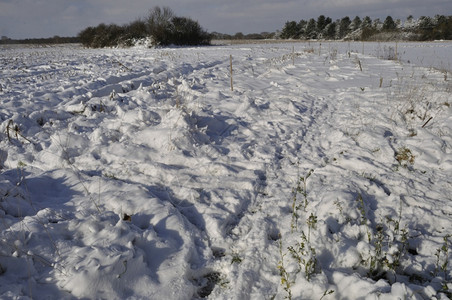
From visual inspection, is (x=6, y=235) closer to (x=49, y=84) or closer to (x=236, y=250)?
(x=236, y=250)

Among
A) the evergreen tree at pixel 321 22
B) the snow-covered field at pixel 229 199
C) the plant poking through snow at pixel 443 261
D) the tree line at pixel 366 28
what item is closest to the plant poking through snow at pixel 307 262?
the snow-covered field at pixel 229 199

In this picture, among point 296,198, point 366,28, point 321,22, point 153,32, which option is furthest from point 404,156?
point 321,22

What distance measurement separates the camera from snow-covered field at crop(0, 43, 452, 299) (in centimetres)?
216

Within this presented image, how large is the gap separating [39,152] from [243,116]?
3648 mm

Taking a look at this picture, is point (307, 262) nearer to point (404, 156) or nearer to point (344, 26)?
point (404, 156)

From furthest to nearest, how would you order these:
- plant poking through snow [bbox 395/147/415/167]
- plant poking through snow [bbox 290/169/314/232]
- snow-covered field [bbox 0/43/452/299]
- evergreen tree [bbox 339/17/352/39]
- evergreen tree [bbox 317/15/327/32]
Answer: evergreen tree [bbox 317/15/327/32] < evergreen tree [bbox 339/17/352/39] < plant poking through snow [bbox 395/147/415/167] < plant poking through snow [bbox 290/169/314/232] < snow-covered field [bbox 0/43/452/299]

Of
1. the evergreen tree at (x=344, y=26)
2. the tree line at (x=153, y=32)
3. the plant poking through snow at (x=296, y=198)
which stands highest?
the evergreen tree at (x=344, y=26)

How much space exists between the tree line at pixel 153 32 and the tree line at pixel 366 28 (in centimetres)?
1997

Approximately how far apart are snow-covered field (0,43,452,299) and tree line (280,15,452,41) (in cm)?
2983

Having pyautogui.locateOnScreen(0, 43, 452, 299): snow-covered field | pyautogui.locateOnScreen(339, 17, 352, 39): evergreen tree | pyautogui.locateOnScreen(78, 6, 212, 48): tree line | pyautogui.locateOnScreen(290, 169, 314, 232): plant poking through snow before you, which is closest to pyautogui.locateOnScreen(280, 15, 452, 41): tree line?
pyautogui.locateOnScreen(339, 17, 352, 39): evergreen tree

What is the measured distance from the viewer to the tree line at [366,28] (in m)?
33.1

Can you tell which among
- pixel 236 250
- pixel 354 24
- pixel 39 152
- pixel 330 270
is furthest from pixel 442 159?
pixel 354 24

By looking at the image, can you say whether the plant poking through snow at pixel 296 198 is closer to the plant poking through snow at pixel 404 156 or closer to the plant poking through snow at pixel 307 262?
the plant poking through snow at pixel 307 262

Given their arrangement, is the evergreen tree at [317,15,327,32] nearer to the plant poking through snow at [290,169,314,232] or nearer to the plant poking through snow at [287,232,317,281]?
the plant poking through snow at [290,169,314,232]
